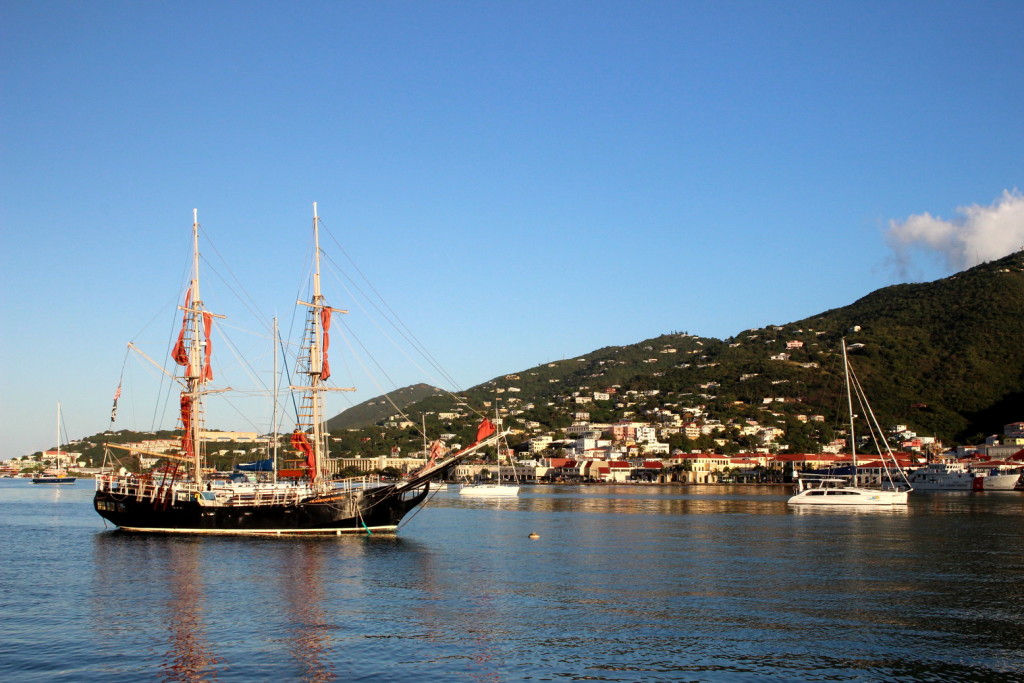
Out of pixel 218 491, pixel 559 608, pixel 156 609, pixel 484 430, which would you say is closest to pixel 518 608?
pixel 559 608

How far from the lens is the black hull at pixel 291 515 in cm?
5453

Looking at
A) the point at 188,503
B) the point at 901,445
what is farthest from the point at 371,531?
the point at 901,445

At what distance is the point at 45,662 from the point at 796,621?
20399 millimetres

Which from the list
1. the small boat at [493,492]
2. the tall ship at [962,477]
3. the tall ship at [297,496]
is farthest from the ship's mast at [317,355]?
the tall ship at [962,477]

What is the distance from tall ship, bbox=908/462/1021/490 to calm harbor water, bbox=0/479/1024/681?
85.6m

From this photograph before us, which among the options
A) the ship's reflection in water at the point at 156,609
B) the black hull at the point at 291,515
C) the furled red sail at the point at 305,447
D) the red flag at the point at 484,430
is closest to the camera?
the ship's reflection in water at the point at 156,609

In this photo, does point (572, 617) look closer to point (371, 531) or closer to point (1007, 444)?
point (371, 531)

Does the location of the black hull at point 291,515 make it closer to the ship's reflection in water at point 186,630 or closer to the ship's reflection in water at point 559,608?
the ship's reflection in water at point 559,608

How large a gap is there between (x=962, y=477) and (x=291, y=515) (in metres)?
111

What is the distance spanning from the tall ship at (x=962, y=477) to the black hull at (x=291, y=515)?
10271 centimetres

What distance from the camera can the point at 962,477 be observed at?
134 metres

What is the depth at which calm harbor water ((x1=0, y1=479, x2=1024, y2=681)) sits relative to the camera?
73.5ft

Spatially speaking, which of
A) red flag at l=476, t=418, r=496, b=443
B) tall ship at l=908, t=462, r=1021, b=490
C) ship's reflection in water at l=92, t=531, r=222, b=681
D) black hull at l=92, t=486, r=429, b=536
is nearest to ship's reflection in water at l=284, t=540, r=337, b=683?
ship's reflection in water at l=92, t=531, r=222, b=681

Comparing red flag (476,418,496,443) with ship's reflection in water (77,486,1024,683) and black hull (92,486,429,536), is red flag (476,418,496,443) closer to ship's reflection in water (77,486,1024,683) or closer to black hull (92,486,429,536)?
black hull (92,486,429,536)
